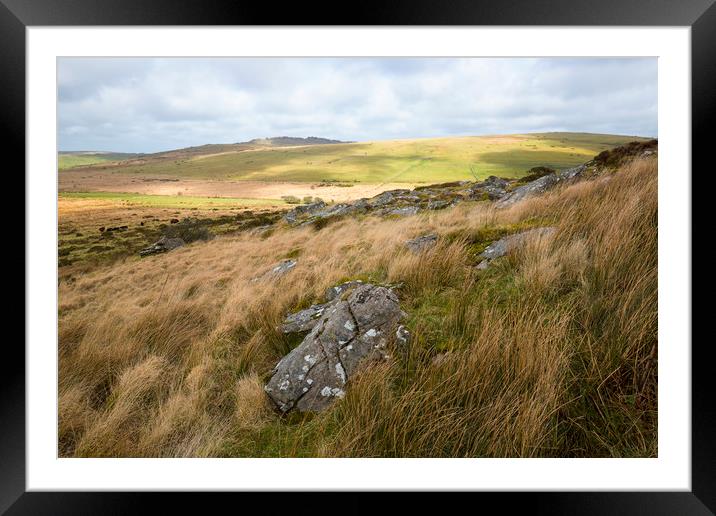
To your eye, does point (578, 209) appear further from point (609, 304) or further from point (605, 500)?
point (605, 500)

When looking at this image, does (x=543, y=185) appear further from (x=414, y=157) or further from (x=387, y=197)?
(x=387, y=197)

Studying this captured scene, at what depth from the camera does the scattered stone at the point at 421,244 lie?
12.0 ft

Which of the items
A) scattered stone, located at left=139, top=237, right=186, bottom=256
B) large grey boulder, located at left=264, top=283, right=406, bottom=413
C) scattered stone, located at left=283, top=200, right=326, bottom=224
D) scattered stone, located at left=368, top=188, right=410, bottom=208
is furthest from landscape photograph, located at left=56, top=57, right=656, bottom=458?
scattered stone, located at left=283, top=200, right=326, bottom=224

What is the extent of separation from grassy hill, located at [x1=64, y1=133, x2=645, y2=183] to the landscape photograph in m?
0.04

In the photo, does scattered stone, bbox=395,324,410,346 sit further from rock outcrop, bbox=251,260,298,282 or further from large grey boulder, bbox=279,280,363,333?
rock outcrop, bbox=251,260,298,282

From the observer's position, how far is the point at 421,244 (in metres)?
3.87

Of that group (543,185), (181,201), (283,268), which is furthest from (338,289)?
(181,201)

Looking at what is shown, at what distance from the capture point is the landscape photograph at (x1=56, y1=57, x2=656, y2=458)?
1.98 m

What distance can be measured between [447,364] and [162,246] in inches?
308

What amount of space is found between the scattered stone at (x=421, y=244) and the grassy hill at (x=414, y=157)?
6.98ft

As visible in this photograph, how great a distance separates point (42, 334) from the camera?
2377 millimetres

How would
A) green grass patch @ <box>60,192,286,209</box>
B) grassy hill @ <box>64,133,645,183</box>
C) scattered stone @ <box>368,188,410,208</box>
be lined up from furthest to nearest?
scattered stone @ <box>368,188,410,208</box> → green grass patch @ <box>60,192,286,209</box> → grassy hill @ <box>64,133,645,183</box>
